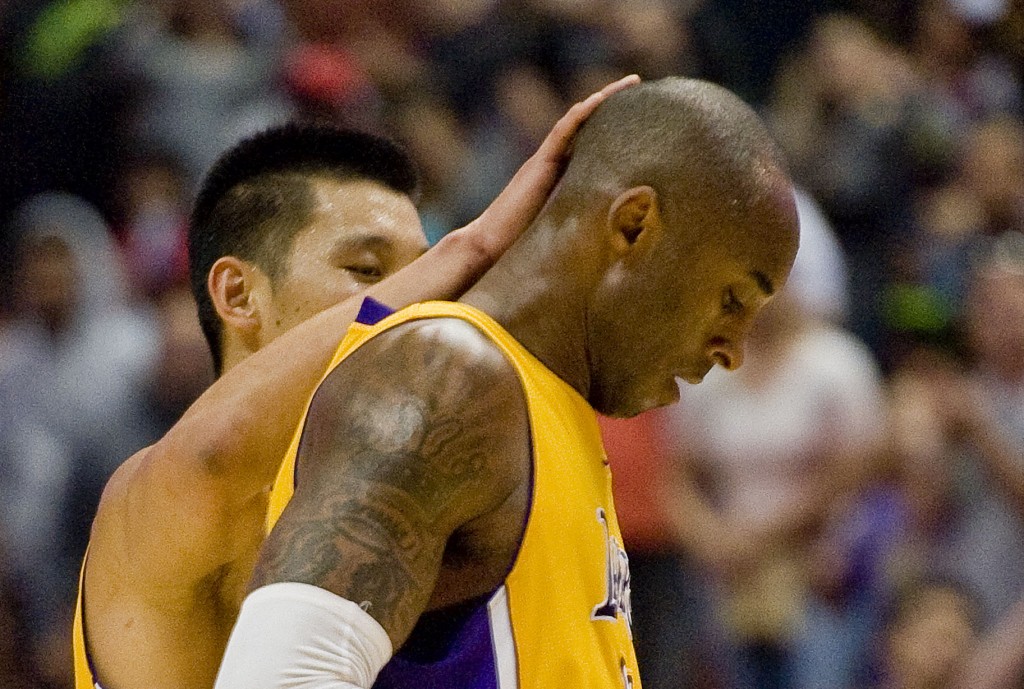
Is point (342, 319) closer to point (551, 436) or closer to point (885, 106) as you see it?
point (551, 436)

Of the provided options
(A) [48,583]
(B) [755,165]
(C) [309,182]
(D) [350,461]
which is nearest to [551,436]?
(D) [350,461]

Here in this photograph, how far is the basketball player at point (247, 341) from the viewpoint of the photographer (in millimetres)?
2227

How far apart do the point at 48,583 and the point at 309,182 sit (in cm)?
334

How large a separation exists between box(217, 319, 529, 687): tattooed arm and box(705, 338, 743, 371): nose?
37cm

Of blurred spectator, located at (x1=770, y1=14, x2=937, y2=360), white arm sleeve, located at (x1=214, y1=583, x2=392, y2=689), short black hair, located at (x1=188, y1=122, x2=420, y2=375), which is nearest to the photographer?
white arm sleeve, located at (x1=214, y1=583, x2=392, y2=689)

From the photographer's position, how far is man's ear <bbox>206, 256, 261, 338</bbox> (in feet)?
8.84

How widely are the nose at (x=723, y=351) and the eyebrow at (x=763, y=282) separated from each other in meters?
0.09

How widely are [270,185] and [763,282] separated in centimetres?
111

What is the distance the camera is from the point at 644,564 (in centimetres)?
439

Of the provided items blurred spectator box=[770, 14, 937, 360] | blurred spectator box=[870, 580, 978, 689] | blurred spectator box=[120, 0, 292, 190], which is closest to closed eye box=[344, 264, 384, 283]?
blurred spectator box=[870, 580, 978, 689]

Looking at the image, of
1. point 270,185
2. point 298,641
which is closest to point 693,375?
point 298,641

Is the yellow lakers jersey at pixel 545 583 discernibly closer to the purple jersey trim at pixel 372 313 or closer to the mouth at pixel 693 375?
the purple jersey trim at pixel 372 313

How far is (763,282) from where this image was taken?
2080 mm

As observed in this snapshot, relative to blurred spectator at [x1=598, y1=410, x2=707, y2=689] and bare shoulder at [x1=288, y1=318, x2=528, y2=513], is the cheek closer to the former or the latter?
bare shoulder at [x1=288, y1=318, x2=528, y2=513]
